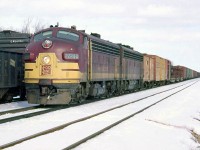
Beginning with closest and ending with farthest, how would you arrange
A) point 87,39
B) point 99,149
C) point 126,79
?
Answer: point 99,149 → point 87,39 → point 126,79

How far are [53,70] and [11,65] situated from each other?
2.61 meters

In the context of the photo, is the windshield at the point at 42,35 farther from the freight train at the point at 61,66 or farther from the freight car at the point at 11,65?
the freight car at the point at 11,65

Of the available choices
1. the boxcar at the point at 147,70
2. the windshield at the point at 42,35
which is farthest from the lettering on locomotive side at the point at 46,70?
the boxcar at the point at 147,70

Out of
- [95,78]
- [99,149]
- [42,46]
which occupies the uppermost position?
[42,46]

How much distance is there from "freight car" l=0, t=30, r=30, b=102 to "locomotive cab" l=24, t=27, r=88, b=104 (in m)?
1.20

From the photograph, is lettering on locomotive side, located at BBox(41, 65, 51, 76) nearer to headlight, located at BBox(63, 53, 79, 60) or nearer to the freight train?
the freight train

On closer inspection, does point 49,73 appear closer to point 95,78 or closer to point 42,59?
point 42,59

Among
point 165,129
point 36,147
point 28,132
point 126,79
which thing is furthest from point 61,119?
point 126,79

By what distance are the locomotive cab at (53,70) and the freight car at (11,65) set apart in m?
1.20

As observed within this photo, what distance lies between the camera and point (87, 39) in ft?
46.5

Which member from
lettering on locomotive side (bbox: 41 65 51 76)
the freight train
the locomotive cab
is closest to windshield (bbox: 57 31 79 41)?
the freight train

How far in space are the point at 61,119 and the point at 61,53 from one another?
11.8 ft

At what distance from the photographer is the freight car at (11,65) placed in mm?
13836

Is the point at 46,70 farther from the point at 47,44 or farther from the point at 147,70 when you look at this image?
the point at 147,70
